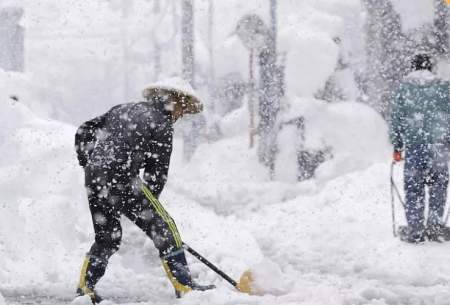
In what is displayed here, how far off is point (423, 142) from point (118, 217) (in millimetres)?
3658

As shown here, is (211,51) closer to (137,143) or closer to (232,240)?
(232,240)

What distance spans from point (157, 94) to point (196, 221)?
180 inches

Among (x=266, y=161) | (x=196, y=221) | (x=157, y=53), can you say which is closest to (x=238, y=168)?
(x=266, y=161)

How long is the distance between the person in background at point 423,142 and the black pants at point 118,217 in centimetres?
323

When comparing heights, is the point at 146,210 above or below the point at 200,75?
below

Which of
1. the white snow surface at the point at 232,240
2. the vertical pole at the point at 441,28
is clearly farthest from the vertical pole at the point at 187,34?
the vertical pole at the point at 441,28

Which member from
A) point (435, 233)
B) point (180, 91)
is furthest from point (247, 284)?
point (435, 233)

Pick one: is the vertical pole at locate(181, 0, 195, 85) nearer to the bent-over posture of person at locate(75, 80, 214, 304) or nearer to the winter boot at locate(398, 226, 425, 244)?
the winter boot at locate(398, 226, 425, 244)

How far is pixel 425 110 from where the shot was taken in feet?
24.1

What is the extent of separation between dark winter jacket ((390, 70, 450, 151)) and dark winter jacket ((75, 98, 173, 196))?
3415mm

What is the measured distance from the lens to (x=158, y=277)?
6.00m

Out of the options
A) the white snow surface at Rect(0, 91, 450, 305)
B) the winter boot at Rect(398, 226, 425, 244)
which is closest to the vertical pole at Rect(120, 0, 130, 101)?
the white snow surface at Rect(0, 91, 450, 305)

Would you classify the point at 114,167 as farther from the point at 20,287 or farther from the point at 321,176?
the point at 321,176

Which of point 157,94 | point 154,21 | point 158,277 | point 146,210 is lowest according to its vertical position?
point 158,277
